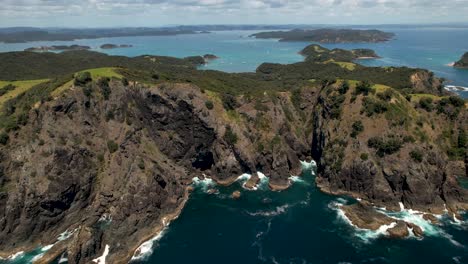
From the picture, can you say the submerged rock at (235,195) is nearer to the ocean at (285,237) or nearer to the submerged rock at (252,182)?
the ocean at (285,237)

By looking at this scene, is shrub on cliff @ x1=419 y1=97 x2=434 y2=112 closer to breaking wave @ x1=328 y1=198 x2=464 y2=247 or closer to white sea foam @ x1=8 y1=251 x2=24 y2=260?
breaking wave @ x1=328 y1=198 x2=464 y2=247

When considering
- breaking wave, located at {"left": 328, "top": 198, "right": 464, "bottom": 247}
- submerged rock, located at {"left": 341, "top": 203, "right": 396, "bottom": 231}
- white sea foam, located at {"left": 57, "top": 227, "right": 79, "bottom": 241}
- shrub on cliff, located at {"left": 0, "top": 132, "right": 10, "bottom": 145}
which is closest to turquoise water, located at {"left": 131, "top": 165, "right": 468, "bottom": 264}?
breaking wave, located at {"left": 328, "top": 198, "right": 464, "bottom": 247}

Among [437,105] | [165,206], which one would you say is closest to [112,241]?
[165,206]

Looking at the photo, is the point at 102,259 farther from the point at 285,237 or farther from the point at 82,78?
the point at 82,78

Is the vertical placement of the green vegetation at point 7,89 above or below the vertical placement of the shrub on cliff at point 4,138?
above

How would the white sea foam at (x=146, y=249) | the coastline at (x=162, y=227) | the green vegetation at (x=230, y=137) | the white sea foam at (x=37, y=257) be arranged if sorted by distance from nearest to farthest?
the white sea foam at (x=37, y=257) → the white sea foam at (x=146, y=249) → the coastline at (x=162, y=227) → the green vegetation at (x=230, y=137)

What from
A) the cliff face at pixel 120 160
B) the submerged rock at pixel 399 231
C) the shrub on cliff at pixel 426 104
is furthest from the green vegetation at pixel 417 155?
the cliff face at pixel 120 160
